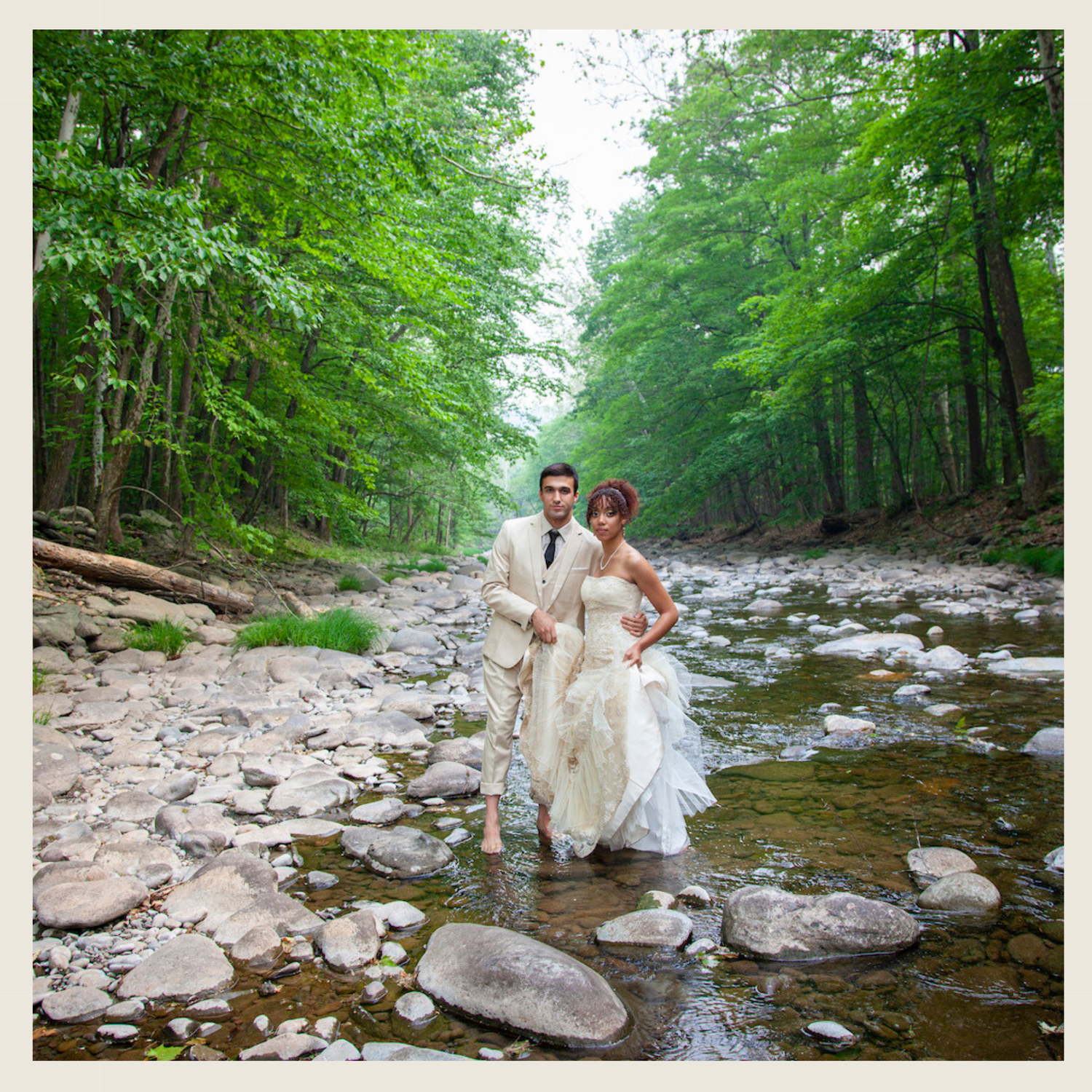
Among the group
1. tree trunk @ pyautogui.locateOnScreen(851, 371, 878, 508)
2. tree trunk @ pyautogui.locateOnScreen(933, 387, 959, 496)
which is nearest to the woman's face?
tree trunk @ pyautogui.locateOnScreen(851, 371, 878, 508)

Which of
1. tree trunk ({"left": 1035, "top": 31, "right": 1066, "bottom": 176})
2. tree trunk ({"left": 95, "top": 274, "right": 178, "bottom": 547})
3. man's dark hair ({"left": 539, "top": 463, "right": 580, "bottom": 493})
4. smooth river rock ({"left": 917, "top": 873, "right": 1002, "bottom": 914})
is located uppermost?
tree trunk ({"left": 1035, "top": 31, "right": 1066, "bottom": 176})

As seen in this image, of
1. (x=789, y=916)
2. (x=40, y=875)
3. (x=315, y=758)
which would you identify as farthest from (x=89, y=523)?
(x=789, y=916)

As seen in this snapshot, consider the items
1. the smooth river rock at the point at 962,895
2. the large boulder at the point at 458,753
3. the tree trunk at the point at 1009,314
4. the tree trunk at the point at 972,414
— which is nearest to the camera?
the smooth river rock at the point at 962,895

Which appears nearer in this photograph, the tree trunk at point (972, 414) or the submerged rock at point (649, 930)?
the submerged rock at point (649, 930)

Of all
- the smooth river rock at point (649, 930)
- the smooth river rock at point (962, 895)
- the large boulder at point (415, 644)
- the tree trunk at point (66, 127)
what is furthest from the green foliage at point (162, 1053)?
the large boulder at point (415, 644)

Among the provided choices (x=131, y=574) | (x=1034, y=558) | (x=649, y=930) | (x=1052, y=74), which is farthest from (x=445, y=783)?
(x=1034, y=558)

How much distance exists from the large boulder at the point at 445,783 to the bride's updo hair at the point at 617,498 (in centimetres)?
193

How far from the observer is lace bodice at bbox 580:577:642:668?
3.56m

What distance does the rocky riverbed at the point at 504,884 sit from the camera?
2.18 m

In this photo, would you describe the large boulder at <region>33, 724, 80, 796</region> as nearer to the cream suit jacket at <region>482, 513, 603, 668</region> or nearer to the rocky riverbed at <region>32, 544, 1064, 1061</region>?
the rocky riverbed at <region>32, 544, 1064, 1061</region>

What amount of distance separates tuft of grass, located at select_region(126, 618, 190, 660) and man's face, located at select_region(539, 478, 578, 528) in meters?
5.43

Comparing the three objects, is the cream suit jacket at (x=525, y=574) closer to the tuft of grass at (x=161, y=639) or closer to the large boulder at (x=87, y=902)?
the large boulder at (x=87, y=902)

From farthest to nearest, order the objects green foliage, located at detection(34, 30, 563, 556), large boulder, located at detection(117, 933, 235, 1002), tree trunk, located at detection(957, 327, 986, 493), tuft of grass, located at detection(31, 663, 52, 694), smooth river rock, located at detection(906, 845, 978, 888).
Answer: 1. tree trunk, located at detection(957, 327, 986, 493)
2. tuft of grass, located at detection(31, 663, 52, 694)
3. green foliage, located at detection(34, 30, 563, 556)
4. smooth river rock, located at detection(906, 845, 978, 888)
5. large boulder, located at detection(117, 933, 235, 1002)

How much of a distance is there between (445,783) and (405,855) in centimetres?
104
